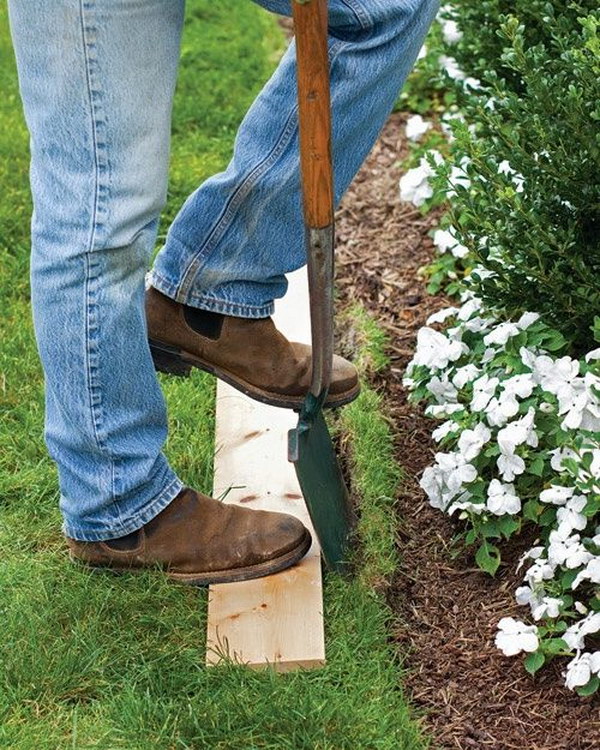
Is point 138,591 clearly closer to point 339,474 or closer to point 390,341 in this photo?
point 339,474

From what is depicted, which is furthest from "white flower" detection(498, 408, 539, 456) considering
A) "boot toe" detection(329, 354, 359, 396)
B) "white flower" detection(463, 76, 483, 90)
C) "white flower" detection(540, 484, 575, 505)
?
"white flower" detection(463, 76, 483, 90)

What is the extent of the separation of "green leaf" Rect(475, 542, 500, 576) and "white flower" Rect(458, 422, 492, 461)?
7.7 inches

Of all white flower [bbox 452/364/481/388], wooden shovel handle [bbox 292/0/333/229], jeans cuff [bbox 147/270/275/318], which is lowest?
white flower [bbox 452/364/481/388]

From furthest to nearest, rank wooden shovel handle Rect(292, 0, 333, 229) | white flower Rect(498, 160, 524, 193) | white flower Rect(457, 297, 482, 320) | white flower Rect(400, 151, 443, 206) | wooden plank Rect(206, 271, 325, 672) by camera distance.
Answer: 1. white flower Rect(400, 151, 443, 206)
2. white flower Rect(457, 297, 482, 320)
3. white flower Rect(498, 160, 524, 193)
4. wooden plank Rect(206, 271, 325, 672)
5. wooden shovel handle Rect(292, 0, 333, 229)

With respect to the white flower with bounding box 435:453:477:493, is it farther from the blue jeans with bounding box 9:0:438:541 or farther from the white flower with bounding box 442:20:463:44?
the white flower with bounding box 442:20:463:44

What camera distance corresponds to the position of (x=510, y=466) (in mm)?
2738

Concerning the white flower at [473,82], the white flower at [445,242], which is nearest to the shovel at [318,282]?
the white flower at [445,242]

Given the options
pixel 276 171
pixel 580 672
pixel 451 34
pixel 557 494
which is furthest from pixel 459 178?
pixel 451 34

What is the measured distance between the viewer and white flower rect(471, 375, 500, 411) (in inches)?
110

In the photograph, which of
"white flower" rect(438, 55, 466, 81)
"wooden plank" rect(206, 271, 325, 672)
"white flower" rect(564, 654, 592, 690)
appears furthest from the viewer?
"white flower" rect(438, 55, 466, 81)

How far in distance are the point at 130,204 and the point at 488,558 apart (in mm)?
1054

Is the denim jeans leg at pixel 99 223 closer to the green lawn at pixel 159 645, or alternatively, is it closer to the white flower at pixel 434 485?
the green lawn at pixel 159 645

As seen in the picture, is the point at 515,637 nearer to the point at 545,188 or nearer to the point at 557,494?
the point at 557,494

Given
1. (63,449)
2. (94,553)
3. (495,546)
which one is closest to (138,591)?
(94,553)
